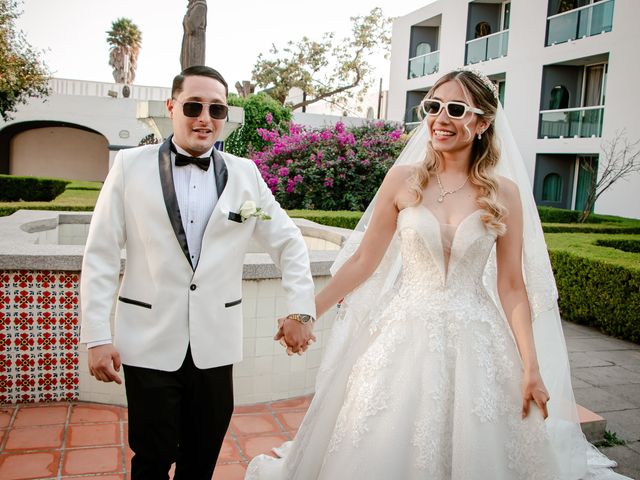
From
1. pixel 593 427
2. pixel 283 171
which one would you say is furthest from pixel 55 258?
pixel 283 171

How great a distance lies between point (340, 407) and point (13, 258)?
2523 mm

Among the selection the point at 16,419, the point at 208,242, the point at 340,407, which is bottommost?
the point at 16,419

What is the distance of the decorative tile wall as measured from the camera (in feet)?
13.6

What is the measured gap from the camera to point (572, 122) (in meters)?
20.6

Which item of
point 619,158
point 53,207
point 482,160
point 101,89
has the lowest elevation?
point 53,207

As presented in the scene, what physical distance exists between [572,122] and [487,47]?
18.1 feet

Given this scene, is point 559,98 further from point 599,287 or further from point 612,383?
point 612,383

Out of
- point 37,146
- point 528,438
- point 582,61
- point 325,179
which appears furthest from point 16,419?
point 37,146

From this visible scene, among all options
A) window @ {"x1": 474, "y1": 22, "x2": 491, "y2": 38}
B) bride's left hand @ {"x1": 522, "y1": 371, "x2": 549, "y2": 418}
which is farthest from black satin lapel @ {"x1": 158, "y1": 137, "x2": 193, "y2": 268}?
window @ {"x1": 474, "y1": 22, "x2": 491, "y2": 38}

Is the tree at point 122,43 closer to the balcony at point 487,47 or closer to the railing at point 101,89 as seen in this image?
the railing at point 101,89

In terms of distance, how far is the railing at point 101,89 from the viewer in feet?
94.7

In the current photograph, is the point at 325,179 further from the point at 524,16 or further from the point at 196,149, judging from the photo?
the point at 524,16

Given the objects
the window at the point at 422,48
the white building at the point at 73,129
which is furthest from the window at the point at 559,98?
the white building at the point at 73,129

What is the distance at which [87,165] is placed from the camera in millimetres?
32031
